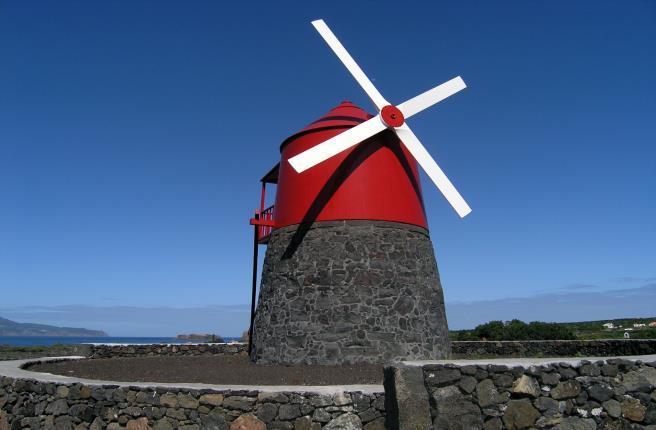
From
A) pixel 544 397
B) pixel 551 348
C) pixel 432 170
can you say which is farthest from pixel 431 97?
pixel 544 397

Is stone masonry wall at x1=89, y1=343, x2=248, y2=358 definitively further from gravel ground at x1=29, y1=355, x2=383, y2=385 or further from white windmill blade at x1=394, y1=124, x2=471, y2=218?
white windmill blade at x1=394, y1=124, x2=471, y2=218

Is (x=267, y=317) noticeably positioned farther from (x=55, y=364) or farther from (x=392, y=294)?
(x=55, y=364)

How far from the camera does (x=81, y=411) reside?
5848 millimetres

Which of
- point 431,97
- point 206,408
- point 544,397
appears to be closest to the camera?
point 544,397

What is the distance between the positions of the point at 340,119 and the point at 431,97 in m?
2.37

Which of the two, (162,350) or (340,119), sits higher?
(340,119)

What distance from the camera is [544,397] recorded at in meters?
4.26

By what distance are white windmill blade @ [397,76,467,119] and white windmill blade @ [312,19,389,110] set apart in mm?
548

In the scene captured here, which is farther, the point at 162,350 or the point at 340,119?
the point at 162,350

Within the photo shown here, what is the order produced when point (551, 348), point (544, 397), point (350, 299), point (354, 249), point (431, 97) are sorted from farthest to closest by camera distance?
point (551, 348) → point (431, 97) → point (354, 249) → point (350, 299) → point (544, 397)

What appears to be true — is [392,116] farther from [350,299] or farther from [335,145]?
[350,299]

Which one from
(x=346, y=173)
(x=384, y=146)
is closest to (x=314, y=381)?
(x=346, y=173)

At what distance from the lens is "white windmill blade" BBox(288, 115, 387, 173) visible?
9.73m

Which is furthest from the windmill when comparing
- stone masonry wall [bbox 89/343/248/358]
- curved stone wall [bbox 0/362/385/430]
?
curved stone wall [bbox 0/362/385/430]
